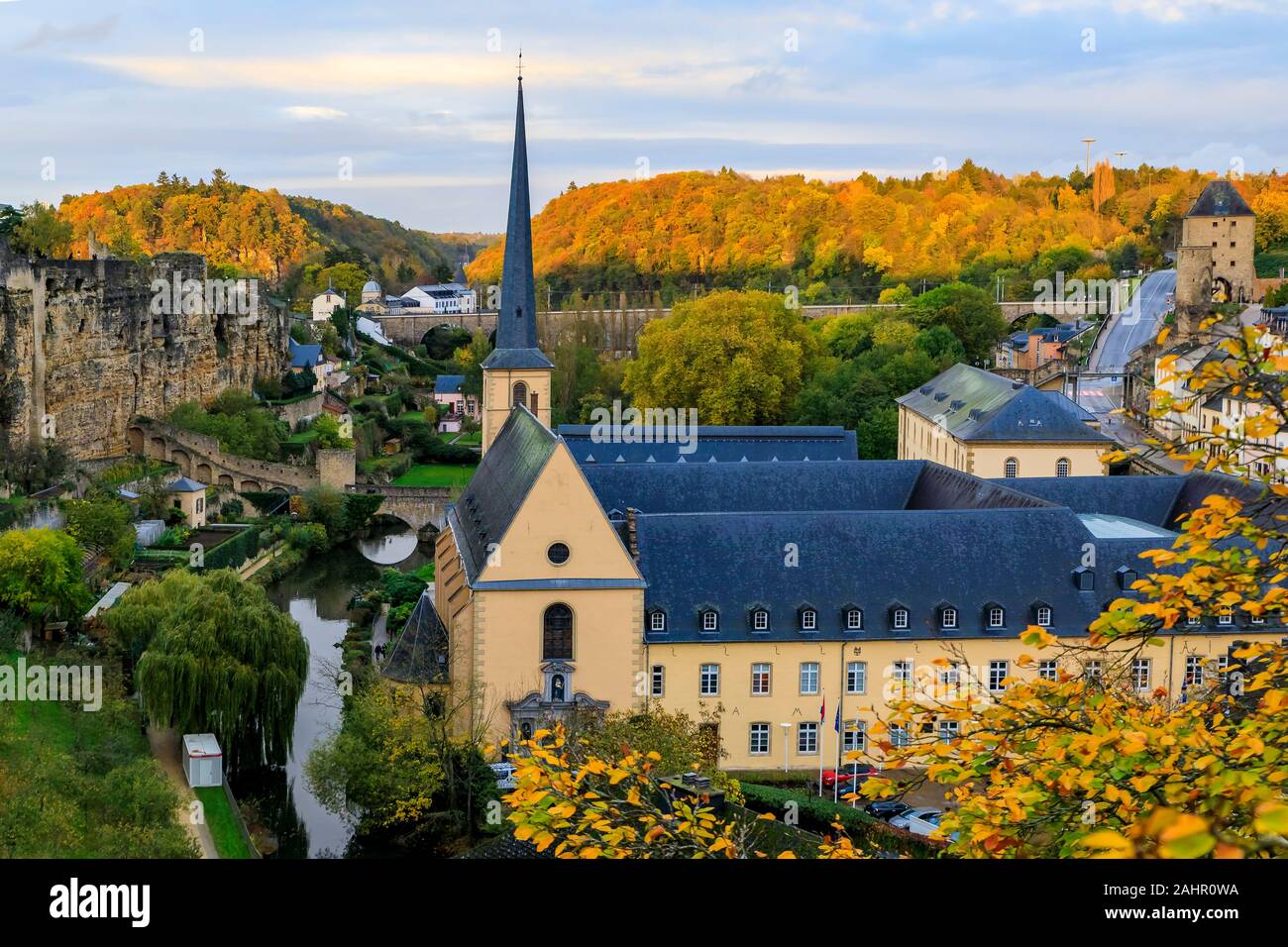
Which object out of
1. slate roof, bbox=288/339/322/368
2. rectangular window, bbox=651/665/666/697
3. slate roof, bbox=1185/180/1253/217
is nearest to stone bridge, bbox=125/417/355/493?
slate roof, bbox=288/339/322/368

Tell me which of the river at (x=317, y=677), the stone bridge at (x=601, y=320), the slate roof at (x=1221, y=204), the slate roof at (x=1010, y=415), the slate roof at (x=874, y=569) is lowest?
the river at (x=317, y=677)

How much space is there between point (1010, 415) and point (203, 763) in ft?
82.7

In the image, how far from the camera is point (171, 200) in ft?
349

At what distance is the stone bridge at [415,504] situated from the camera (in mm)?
61219

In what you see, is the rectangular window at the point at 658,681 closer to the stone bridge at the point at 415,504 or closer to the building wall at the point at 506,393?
the building wall at the point at 506,393

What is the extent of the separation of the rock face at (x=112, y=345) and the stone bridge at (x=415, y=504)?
11298 mm

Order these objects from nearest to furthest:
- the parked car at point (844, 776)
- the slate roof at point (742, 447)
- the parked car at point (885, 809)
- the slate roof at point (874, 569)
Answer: the parked car at point (885, 809)
the parked car at point (844, 776)
the slate roof at point (874, 569)
the slate roof at point (742, 447)

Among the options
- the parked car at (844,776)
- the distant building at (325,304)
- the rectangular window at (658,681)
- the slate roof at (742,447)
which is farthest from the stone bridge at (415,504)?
the distant building at (325,304)

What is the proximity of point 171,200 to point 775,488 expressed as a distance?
78.8 metres

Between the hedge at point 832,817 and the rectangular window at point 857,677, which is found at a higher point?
the rectangular window at point 857,677

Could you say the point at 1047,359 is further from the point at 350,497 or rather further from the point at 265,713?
the point at 265,713

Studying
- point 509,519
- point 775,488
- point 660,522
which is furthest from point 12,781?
point 775,488

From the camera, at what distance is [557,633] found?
28.6m

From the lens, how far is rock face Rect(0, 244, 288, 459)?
5531 centimetres
